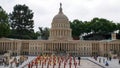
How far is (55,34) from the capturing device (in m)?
114

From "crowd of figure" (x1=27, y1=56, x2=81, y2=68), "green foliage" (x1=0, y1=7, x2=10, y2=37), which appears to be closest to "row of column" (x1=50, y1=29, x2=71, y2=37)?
"green foliage" (x1=0, y1=7, x2=10, y2=37)

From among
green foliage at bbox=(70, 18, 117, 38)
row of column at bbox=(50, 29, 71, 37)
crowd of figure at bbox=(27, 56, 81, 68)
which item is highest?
green foliage at bbox=(70, 18, 117, 38)

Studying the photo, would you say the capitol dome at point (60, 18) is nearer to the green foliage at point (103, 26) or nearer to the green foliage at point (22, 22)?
the green foliage at point (22, 22)

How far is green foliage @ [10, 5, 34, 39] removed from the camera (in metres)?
114

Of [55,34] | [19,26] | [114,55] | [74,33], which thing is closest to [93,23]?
[74,33]

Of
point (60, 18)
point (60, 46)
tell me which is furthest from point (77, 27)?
point (60, 46)

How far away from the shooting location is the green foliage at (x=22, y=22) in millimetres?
113938

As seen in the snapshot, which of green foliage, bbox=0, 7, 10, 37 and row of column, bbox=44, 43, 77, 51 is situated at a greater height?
green foliage, bbox=0, 7, 10, 37

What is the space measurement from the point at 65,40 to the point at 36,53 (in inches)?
415

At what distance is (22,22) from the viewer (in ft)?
375

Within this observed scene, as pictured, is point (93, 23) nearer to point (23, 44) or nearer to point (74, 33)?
point (74, 33)

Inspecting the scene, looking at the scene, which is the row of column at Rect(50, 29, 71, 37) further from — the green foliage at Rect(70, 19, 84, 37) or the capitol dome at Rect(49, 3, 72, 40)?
the green foliage at Rect(70, 19, 84, 37)

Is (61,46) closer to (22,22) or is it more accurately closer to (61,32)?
(61,32)

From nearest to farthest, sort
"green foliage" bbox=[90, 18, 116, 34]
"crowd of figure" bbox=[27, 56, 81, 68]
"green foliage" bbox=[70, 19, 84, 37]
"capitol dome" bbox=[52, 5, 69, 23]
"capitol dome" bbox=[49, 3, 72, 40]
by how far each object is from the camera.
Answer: "crowd of figure" bbox=[27, 56, 81, 68] < "capitol dome" bbox=[49, 3, 72, 40] < "capitol dome" bbox=[52, 5, 69, 23] < "green foliage" bbox=[90, 18, 116, 34] < "green foliage" bbox=[70, 19, 84, 37]
